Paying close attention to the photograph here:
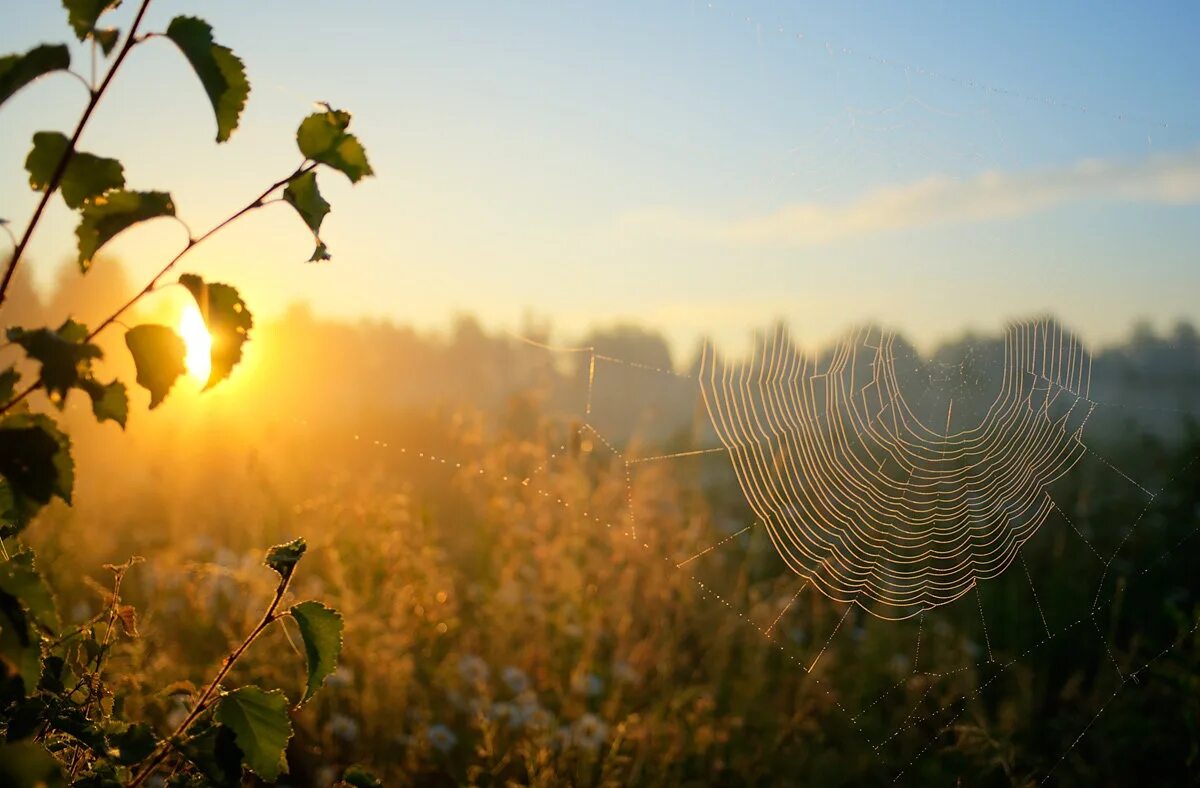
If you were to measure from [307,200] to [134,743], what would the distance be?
634mm

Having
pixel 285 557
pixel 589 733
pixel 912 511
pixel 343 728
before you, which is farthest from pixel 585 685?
pixel 285 557

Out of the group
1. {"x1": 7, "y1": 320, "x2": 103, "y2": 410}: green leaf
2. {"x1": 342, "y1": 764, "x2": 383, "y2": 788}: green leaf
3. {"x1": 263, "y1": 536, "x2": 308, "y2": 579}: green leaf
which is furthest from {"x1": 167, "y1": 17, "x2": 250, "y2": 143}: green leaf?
{"x1": 342, "y1": 764, "x2": 383, "y2": 788}: green leaf

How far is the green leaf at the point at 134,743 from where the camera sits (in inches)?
44.3

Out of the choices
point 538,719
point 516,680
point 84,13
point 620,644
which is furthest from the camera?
point 620,644

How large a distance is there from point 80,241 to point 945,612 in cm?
432

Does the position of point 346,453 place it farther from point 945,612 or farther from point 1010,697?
point 1010,697

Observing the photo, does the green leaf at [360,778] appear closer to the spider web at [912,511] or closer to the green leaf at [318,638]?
the green leaf at [318,638]

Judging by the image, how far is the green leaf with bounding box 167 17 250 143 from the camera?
0.99m

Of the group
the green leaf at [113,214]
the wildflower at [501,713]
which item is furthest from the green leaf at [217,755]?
the wildflower at [501,713]

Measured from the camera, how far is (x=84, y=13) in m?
0.96

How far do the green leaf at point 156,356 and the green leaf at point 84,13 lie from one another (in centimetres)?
28

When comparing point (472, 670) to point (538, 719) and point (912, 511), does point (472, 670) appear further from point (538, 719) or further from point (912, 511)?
point (912, 511)

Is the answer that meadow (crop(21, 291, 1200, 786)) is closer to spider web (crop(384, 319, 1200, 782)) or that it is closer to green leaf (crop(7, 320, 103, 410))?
spider web (crop(384, 319, 1200, 782))

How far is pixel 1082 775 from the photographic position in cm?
323
